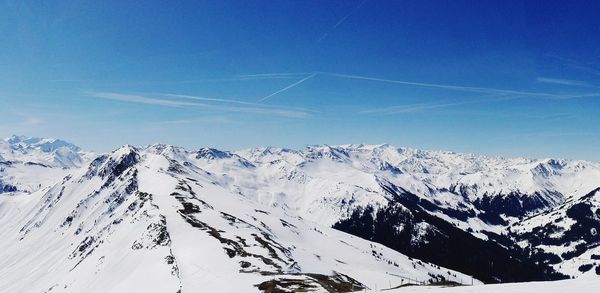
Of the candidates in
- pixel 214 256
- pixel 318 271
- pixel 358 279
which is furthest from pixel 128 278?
pixel 358 279

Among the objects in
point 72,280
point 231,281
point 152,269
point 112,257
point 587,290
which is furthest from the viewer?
point 72,280

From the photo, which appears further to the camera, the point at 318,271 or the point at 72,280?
the point at 72,280

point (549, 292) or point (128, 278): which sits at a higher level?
point (549, 292)

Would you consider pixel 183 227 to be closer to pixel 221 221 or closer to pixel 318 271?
pixel 221 221

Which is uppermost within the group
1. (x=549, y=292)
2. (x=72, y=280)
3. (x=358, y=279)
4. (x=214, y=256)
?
(x=549, y=292)

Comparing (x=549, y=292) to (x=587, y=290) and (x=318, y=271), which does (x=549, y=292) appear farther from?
(x=318, y=271)

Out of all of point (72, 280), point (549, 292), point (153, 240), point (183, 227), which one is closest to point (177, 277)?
point (153, 240)

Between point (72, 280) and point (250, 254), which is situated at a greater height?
point (250, 254)

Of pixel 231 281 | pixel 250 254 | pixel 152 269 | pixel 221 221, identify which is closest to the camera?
pixel 231 281

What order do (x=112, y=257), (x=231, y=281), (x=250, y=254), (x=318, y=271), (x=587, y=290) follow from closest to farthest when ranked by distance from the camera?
(x=587, y=290)
(x=231, y=281)
(x=250, y=254)
(x=318, y=271)
(x=112, y=257)
